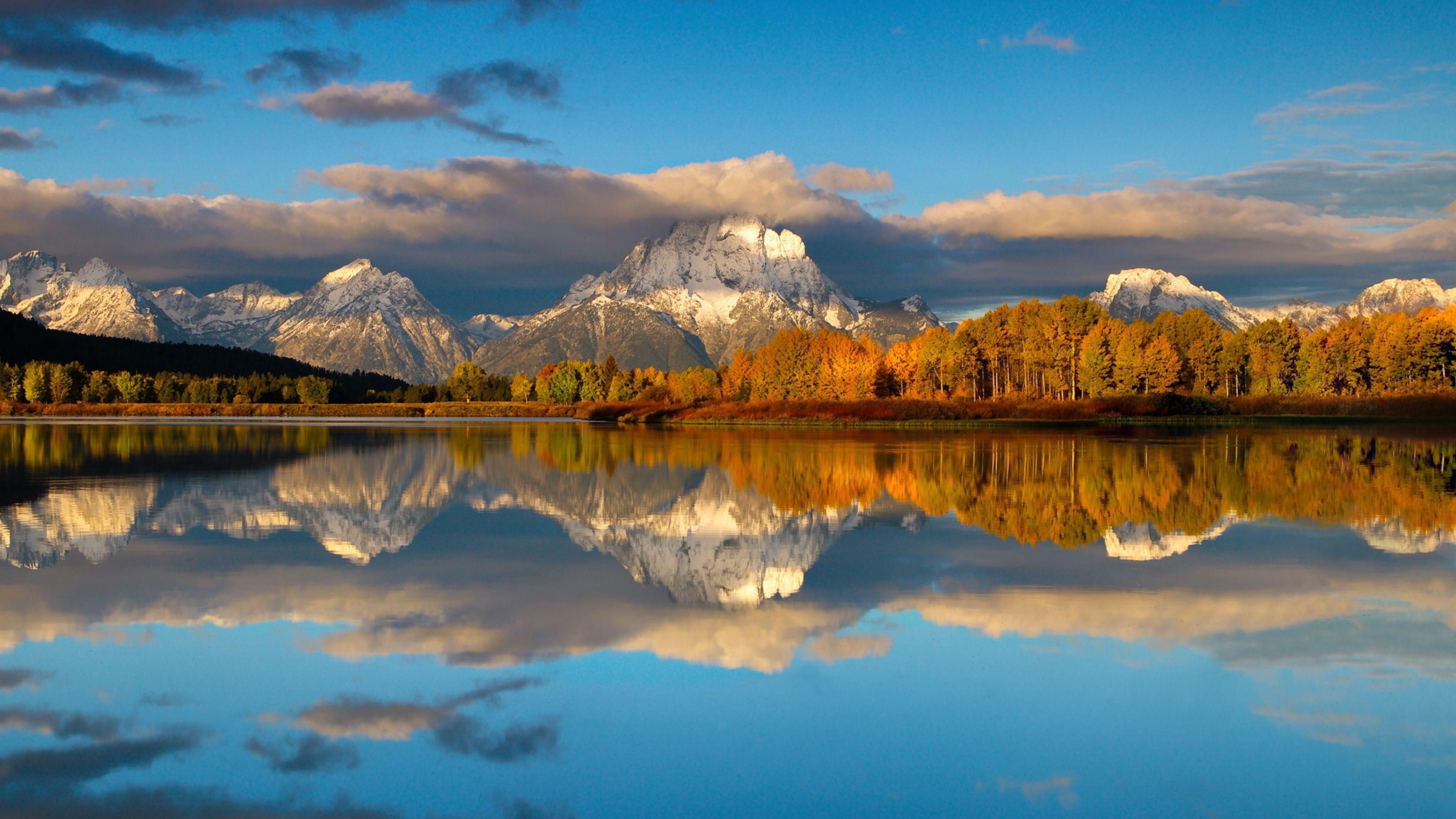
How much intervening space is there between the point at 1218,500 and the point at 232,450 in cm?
Answer: 5444

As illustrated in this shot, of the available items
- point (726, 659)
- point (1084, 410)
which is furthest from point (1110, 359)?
point (726, 659)

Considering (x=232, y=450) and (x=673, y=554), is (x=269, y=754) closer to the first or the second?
(x=673, y=554)

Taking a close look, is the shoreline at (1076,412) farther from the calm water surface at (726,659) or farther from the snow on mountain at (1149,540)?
the calm water surface at (726,659)

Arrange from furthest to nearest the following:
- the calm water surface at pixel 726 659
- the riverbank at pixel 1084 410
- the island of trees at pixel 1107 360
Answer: the island of trees at pixel 1107 360
the riverbank at pixel 1084 410
the calm water surface at pixel 726 659

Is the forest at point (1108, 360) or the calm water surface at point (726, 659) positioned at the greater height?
the forest at point (1108, 360)

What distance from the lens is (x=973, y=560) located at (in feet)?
72.2

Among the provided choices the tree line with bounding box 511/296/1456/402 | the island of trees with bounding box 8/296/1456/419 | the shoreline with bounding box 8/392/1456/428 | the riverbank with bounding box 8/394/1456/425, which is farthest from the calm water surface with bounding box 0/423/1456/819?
the tree line with bounding box 511/296/1456/402

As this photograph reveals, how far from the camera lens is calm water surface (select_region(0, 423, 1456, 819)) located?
989cm

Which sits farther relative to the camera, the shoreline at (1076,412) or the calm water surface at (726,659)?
the shoreline at (1076,412)

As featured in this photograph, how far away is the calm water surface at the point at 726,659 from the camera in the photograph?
9.89 meters

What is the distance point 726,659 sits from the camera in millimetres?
14250

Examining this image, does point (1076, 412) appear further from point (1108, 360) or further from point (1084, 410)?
point (1108, 360)

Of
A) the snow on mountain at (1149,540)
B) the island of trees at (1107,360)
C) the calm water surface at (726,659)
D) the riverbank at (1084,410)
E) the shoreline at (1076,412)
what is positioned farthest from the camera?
the island of trees at (1107,360)

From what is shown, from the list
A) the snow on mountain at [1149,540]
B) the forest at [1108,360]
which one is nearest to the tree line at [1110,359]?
the forest at [1108,360]
